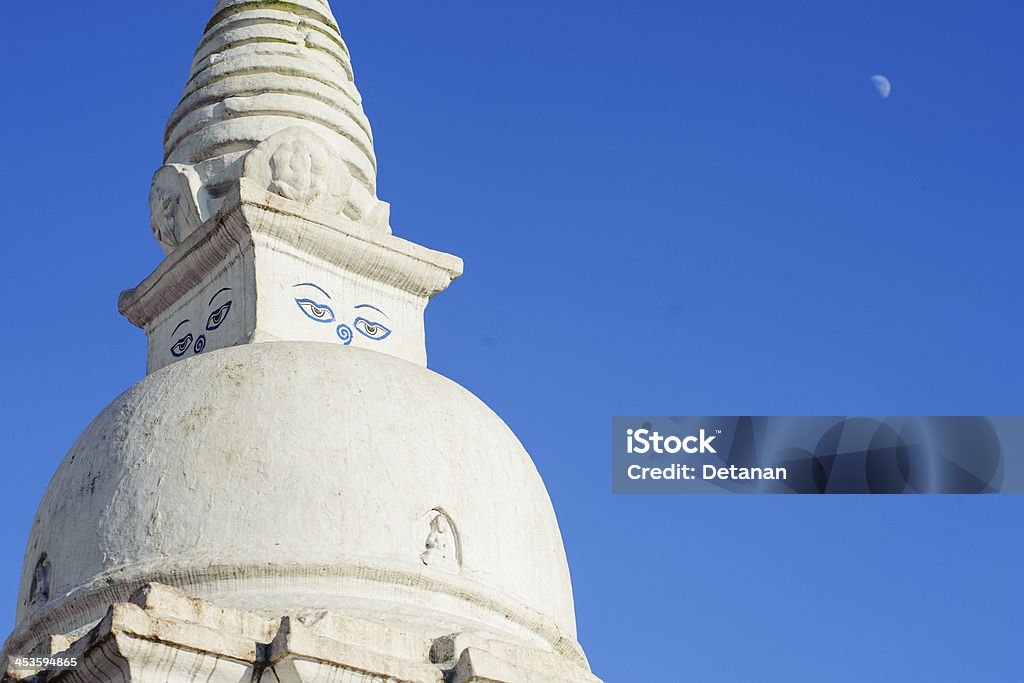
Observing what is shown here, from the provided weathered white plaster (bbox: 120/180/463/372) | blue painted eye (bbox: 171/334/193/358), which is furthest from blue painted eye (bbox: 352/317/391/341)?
blue painted eye (bbox: 171/334/193/358)

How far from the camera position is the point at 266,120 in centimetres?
1306

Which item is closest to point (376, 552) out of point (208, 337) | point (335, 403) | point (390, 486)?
point (390, 486)

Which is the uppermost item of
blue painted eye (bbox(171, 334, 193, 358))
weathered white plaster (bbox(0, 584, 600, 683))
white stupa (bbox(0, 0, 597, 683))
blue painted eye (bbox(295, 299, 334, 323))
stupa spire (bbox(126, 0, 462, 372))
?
stupa spire (bbox(126, 0, 462, 372))

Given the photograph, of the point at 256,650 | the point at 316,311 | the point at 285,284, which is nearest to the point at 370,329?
the point at 316,311

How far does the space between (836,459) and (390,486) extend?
4959mm

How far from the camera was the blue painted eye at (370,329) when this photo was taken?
39.7 ft

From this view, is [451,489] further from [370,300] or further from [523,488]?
[370,300]

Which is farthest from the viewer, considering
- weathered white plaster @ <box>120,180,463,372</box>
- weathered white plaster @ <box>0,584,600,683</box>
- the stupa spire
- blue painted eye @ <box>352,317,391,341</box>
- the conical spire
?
the conical spire

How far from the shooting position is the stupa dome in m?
9.35

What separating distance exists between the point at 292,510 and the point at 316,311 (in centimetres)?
272

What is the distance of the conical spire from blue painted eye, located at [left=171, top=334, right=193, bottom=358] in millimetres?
1064

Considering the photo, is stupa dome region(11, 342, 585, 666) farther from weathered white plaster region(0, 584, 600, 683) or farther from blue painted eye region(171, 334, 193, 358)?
blue painted eye region(171, 334, 193, 358)

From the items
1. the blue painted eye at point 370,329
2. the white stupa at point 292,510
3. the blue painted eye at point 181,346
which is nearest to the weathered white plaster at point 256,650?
the white stupa at point 292,510

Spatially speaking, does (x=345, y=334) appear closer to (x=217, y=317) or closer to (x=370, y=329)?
(x=370, y=329)
